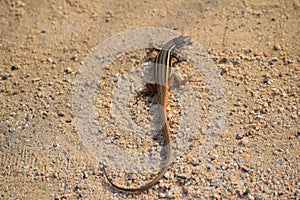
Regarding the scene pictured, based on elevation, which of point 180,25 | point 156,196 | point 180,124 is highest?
point 180,25

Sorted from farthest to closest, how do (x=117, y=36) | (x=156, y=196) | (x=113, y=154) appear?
1. (x=117, y=36)
2. (x=113, y=154)
3. (x=156, y=196)

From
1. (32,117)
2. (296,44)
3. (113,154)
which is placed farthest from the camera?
(296,44)

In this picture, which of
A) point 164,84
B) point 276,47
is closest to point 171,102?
point 164,84

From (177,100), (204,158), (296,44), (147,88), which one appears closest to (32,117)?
(147,88)

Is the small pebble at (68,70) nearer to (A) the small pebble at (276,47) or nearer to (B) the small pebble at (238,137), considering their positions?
(B) the small pebble at (238,137)

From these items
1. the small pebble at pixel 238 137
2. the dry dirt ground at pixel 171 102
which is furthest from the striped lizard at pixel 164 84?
the small pebble at pixel 238 137

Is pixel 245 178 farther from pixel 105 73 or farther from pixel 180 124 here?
pixel 105 73

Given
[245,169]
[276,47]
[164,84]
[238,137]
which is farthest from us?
[276,47]

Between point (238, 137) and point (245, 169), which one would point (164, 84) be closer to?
point (238, 137)

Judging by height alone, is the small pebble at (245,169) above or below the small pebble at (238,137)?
below
